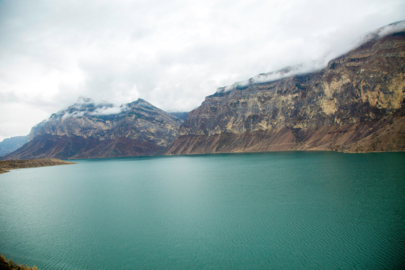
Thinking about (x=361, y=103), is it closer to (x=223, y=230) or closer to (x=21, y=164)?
(x=223, y=230)

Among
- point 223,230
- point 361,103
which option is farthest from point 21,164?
point 361,103

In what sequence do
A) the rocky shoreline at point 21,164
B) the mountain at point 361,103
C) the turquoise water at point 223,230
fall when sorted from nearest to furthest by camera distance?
the turquoise water at point 223,230, the mountain at point 361,103, the rocky shoreline at point 21,164

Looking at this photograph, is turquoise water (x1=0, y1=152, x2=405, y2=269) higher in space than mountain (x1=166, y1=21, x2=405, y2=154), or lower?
lower

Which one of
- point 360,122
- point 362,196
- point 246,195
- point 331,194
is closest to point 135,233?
point 246,195

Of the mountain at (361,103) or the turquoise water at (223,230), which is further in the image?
the mountain at (361,103)

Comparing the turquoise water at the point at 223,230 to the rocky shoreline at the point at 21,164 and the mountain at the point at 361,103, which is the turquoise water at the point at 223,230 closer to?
the mountain at the point at 361,103

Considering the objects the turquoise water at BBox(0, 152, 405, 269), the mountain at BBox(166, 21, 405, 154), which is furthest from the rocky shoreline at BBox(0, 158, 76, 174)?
the mountain at BBox(166, 21, 405, 154)

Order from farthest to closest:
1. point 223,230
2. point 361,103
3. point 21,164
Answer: point 21,164
point 361,103
point 223,230

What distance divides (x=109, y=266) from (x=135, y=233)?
7271 mm

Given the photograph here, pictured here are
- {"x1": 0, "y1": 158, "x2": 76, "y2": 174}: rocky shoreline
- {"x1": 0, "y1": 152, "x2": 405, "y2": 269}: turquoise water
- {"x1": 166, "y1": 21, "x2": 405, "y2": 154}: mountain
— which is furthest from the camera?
{"x1": 0, "y1": 158, "x2": 76, "y2": 174}: rocky shoreline

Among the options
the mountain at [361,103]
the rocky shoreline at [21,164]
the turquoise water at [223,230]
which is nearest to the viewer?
the turquoise water at [223,230]

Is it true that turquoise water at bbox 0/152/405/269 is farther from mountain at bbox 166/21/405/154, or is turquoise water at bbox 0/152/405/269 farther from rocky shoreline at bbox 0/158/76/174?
rocky shoreline at bbox 0/158/76/174

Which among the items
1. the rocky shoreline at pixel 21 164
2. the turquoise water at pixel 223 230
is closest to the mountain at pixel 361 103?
the turquoise water at pixel 223 230

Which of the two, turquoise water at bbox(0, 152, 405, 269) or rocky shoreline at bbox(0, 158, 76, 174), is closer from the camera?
turquoise water at bbox(0, 152, 405, 269)
